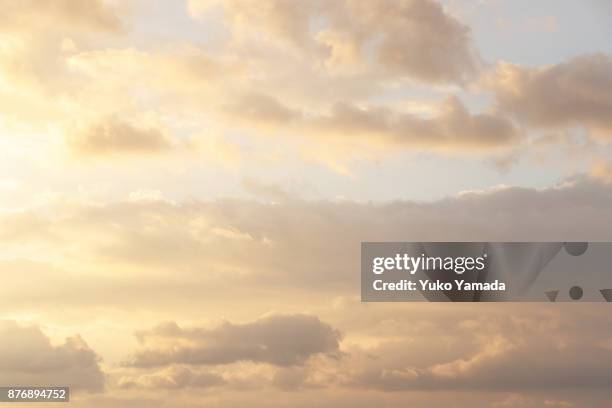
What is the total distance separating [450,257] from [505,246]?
438 centimetres

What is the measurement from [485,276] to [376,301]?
8921mm

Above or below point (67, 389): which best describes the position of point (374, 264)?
above

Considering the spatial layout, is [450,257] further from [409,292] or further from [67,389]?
[67,389]

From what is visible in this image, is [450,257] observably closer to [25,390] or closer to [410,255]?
[410,255]

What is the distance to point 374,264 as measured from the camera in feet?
486

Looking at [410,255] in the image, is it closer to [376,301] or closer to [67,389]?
[376,301]

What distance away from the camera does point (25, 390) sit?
479 ft

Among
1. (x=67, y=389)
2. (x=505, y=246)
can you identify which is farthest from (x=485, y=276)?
(x=67, y=389)

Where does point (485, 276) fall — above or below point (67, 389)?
above

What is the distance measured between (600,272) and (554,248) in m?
4.10

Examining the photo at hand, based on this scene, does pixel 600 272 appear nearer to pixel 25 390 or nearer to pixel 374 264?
pixel 374 264

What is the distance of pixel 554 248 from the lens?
150 metres

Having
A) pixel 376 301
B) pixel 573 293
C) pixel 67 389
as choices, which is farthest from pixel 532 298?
pixel 67 389

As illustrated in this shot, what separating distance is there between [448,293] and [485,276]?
10.5ft
